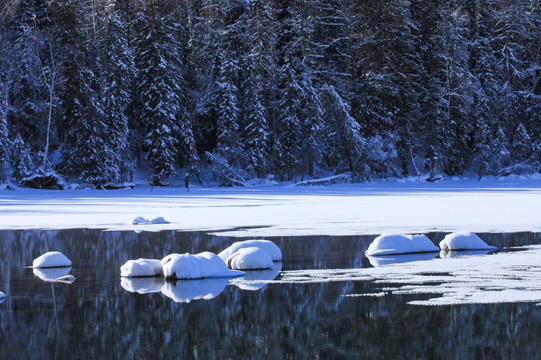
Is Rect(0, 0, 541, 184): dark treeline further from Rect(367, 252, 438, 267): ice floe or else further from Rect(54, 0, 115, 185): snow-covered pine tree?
Rect(367, 252, 438, 267): ice floe

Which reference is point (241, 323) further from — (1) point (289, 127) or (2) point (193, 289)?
(1) point (289, 127)

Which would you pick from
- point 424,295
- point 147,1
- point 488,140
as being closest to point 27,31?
point 147,1

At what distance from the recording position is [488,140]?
170ft

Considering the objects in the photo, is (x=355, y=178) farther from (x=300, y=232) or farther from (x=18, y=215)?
(x=300, y=232)

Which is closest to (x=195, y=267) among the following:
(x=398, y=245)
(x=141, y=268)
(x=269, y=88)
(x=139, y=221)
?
(x=141, y=268)

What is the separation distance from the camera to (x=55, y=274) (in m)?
12.7

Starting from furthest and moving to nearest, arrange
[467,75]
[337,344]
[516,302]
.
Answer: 1. [467,75]
2. [516,302]
3. [337,344]

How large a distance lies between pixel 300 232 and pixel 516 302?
849 cm

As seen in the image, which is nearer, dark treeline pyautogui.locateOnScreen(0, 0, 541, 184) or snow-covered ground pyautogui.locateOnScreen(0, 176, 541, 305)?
snow-covered ground pyautogui.locateOnScreen(0, 176, 541, 305)

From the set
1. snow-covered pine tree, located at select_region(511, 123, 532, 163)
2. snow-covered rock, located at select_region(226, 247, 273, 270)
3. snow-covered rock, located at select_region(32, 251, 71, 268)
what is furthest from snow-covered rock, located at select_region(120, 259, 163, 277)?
snow-covered pine tree, located at select_region(511, 123, 532, 163)

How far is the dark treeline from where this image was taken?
45.0m

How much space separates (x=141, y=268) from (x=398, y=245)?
4.76 meters

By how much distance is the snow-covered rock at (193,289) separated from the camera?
1052 centimetres

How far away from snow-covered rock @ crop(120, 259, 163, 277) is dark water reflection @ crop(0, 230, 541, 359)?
0.78ft
